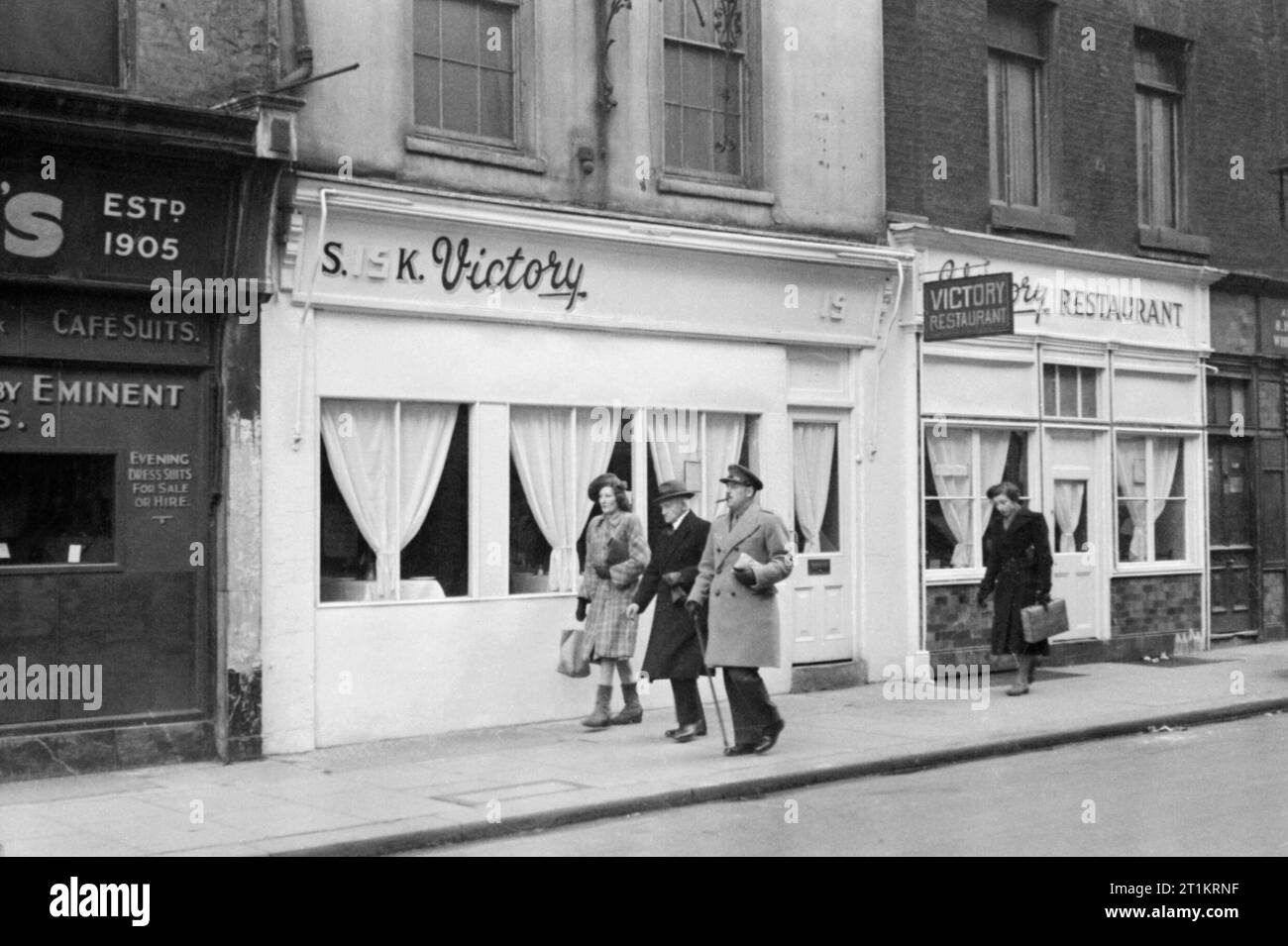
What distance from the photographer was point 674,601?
41.5ft

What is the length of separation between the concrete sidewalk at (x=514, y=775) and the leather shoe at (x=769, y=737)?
86 millimetres

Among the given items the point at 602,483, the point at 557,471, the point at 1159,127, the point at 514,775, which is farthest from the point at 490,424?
the point at 1159,127

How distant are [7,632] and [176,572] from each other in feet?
4.08

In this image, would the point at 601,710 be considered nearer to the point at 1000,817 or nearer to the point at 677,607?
the point at 677,607

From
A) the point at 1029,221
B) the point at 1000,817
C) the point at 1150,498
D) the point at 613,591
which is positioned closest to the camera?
the point at 1000,817

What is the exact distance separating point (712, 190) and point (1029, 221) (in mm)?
4557

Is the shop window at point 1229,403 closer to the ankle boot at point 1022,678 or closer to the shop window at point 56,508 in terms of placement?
the ankle boot at point 1022,678

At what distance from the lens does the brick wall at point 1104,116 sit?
56.9ft

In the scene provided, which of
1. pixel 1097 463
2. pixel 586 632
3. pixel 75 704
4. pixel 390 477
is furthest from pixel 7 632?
pixel 1097 463

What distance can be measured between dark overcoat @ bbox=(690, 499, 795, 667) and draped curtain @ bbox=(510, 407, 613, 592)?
257 centimetres

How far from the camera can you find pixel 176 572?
12.1 meters

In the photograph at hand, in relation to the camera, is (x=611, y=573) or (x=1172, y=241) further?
(x=1172, y=241)

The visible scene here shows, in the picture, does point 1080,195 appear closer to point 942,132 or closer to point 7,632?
point 942,132

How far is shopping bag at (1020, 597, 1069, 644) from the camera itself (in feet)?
51.0
